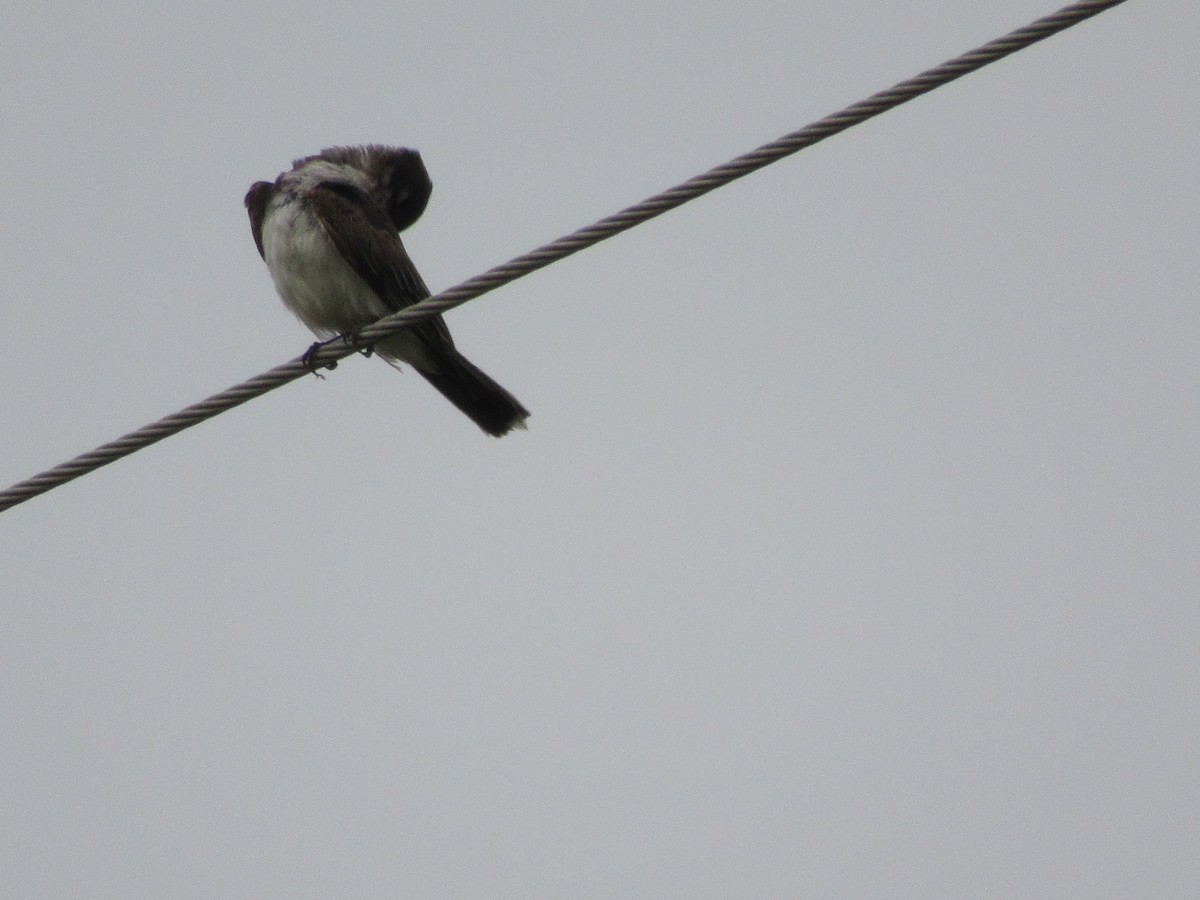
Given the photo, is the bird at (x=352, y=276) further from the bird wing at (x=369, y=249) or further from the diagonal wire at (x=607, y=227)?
the diagonal wire at (x=607, y=227)

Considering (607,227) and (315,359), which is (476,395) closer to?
(315,359)

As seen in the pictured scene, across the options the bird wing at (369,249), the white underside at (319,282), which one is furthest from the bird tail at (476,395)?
the bird wing at (369,249)

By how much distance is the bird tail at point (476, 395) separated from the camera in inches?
257

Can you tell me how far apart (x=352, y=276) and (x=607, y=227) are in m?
2.66

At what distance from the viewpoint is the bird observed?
6.61 m

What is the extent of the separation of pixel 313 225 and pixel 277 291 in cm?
41

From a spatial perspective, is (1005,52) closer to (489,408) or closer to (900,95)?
(900,95)

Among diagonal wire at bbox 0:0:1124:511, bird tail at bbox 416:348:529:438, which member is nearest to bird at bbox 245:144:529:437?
bird tail at bbox 416:348:529:438

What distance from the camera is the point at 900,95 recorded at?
4.01m

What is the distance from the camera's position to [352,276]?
22.1 ft

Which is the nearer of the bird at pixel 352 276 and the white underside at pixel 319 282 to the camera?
the bird at pixel 352 276

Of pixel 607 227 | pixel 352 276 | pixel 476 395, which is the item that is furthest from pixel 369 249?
pixel 607 227

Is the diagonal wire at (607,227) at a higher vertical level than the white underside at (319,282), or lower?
lower

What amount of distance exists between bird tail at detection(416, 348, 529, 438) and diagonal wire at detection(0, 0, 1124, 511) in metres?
1.45
